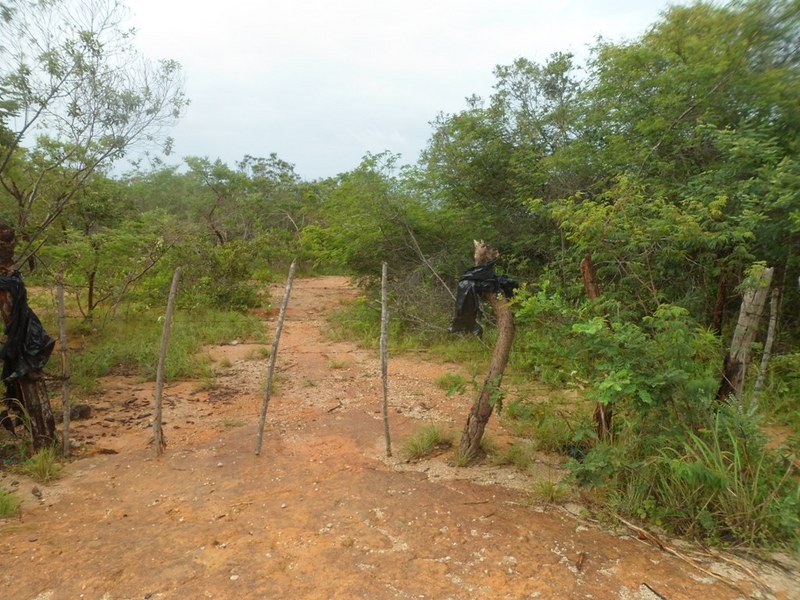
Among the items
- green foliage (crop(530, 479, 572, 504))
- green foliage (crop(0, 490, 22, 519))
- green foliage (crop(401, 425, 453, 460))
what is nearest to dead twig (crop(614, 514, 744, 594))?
green foliage (crop(530, 479, 572, 504))

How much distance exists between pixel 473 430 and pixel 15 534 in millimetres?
3032

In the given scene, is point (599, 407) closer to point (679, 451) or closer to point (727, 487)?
point (679, 451)

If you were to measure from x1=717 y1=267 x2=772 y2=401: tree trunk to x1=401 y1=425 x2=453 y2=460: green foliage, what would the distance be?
2.08m

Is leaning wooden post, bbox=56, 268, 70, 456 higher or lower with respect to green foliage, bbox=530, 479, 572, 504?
higher

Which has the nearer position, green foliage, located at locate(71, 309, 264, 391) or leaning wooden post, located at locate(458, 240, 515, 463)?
leaning wooden post, located at locate(458, 240, 515, 463)

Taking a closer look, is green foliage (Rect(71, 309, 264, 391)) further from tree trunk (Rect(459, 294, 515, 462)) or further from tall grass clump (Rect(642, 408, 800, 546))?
tall grass clump (Rect(642, 408, 800, 546))

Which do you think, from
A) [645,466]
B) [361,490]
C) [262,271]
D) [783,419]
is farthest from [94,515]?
[262,271]

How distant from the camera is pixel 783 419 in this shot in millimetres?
4590

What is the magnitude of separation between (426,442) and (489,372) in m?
0.84

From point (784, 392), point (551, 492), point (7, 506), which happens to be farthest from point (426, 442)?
point (784, 392)

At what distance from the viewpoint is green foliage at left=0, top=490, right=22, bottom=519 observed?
3315 millimetres

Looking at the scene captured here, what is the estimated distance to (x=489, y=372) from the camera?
393cm

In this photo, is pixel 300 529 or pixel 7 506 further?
pixel 7 506

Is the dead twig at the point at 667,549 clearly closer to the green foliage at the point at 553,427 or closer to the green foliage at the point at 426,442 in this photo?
the green foliage at the point at 553,427
